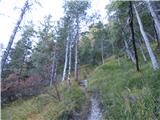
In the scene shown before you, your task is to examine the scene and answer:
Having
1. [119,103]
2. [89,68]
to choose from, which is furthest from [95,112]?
[89,68]

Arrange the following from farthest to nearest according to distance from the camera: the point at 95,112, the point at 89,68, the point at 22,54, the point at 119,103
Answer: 1. the point at 89,68
2. the point at 22,54
3. the point at 95,112
4. the point at 119,103

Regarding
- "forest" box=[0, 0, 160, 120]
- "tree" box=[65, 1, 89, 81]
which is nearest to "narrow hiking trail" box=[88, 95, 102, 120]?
"forest" box=[0, 0, 160, 120]

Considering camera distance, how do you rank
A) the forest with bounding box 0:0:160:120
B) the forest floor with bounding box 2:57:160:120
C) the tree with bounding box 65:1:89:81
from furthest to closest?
the tree with bounding box 65:1:89:81 → the forest with bounding box 0:0:160:120 → the forest floor with bounding box 2:57:160:120

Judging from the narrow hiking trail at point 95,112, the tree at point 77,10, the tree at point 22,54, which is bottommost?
the narrow hiking trail at point 95,112

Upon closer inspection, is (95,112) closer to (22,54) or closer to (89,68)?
(22,54)

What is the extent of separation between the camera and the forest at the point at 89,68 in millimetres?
10869

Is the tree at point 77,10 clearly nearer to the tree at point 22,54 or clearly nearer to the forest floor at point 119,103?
the tree at point 22,54

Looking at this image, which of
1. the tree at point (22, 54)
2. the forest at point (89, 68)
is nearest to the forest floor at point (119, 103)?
the forest at point (89, 68)

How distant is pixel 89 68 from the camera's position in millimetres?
38250

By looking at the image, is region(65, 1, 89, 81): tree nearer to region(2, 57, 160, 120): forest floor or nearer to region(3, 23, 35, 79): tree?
region(3, 23, 35, 79): tree

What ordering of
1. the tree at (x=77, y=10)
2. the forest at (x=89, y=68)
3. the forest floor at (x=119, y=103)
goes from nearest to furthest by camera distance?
1. the forest floor at (x=119, y=103)
2. the forest at (x=89, y=68)
3. the tree at (x=77, y=10)

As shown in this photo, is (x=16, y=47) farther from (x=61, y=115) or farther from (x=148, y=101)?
(x=148, y=101)

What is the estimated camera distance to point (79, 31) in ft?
96.3

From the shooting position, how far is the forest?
10.9m
